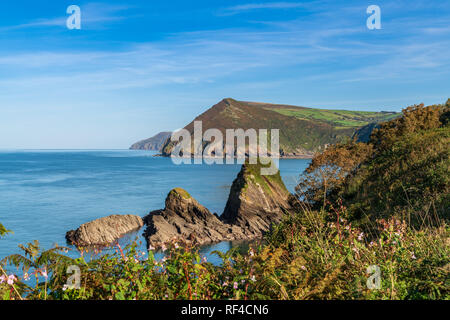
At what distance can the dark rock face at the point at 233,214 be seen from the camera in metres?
46.3

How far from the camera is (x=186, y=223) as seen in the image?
4803 centimetres

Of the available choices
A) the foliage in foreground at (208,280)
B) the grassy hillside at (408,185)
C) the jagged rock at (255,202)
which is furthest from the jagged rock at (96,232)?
the foliage in foreground at (208,280)

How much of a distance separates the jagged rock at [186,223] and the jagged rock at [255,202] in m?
2.37

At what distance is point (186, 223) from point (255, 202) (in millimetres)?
10440

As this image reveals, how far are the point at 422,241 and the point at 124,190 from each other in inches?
3371

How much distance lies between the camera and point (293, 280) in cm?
446

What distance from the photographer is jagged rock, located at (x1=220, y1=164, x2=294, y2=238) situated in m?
49.6

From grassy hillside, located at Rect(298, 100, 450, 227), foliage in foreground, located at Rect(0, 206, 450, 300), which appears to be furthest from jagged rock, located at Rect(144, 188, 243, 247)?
foliage in foreground, located at Rect(0, 206, 450, 300)

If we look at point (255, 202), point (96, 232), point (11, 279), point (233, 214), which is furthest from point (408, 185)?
point (233, 214)

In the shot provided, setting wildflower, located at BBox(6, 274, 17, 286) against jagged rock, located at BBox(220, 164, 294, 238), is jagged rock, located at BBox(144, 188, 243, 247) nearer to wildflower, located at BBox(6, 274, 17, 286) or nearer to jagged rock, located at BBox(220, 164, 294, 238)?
jagged rock, located at BBox(220, 164, 294, 238)

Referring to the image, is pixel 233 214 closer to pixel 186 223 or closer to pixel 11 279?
pixel 186 223
